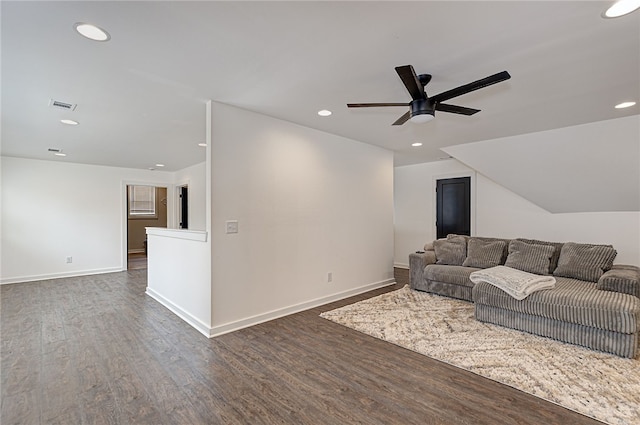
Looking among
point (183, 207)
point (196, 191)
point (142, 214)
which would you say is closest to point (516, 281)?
point (196, 191)

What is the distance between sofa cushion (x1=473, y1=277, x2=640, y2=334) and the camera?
2.57 meters

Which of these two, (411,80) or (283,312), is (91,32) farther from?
(283,312)

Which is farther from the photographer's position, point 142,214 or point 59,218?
point 142,214

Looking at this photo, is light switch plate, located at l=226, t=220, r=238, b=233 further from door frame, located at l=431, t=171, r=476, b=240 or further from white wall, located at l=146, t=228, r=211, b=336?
door frame, located at l=431, t=171, r=476, b=240

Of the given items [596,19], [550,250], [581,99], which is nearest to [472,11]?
[596,19]

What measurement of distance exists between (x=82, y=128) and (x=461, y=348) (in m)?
5.23

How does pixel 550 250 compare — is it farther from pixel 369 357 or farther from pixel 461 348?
pixel 369 357

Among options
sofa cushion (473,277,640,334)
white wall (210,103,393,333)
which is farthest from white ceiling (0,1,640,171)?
sofa cushion (473,277,640,334)

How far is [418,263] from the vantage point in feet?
15.4

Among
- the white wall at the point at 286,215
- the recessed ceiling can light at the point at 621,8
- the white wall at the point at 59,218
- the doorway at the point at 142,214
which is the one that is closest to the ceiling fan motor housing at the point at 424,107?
the recessed ceiling can light at the point at 621,8

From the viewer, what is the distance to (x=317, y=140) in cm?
416

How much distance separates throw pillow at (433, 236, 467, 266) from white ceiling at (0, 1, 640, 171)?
6.03 feet

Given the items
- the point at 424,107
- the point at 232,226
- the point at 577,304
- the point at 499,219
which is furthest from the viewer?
the point at 499,219

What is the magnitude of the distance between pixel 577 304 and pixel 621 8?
2418 millimetres
